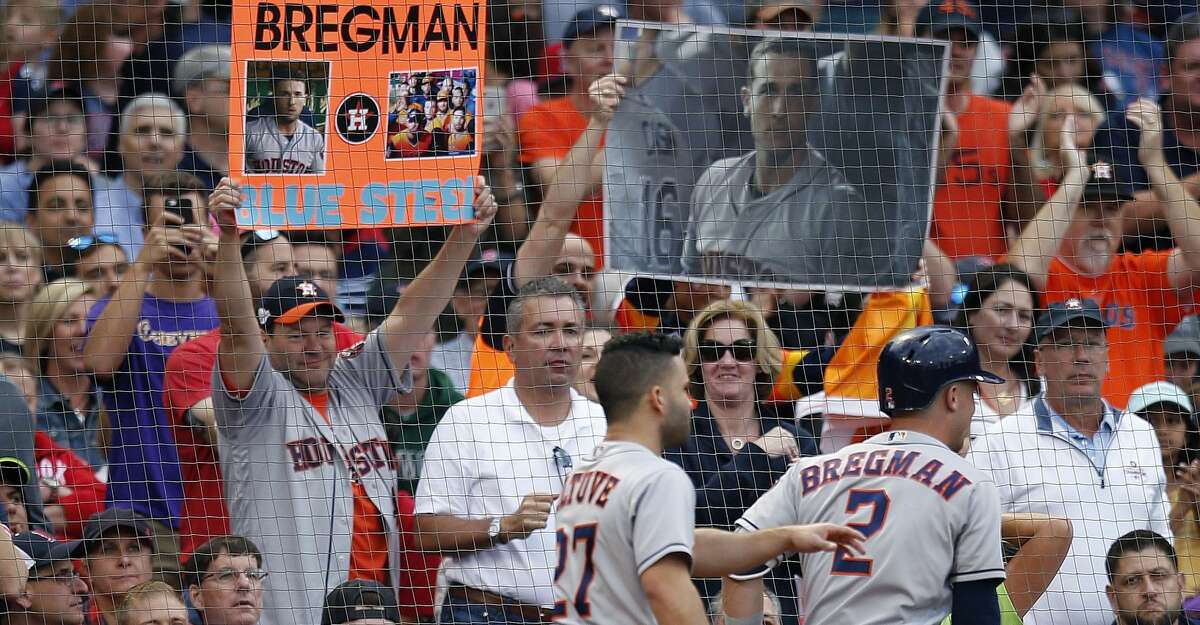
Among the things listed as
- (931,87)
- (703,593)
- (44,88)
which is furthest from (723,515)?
(44,88)

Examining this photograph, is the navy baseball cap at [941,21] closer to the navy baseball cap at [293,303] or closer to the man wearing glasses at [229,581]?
the navy baseball cap at [293,303]

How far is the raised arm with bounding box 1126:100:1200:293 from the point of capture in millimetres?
6441

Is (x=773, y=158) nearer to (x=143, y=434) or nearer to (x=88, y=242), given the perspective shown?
(x=143, y=434)

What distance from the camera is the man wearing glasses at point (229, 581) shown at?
5.28m

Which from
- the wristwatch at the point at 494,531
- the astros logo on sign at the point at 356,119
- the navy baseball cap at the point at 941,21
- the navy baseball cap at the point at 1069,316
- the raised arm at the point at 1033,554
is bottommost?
the raised arm at the point at 1033,554

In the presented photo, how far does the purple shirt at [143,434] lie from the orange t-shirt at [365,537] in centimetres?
73

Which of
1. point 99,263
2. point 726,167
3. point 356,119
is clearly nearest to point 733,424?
point 726,167

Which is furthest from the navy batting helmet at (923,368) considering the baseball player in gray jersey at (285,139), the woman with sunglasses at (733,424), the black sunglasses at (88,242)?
the black sunglasses at (88,242)

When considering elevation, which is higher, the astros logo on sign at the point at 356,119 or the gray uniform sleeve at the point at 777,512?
the astros logo on sign at the point at 356,119

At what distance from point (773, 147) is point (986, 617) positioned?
9.84 ft

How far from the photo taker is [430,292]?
18.6 ft

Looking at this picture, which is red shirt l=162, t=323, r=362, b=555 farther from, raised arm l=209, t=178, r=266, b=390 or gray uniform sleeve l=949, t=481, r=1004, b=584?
gray uniform sleeve l=949, t=481, r=1004, b=584

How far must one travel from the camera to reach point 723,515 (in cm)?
548

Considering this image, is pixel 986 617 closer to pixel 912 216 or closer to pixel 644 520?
pixel 644 520
